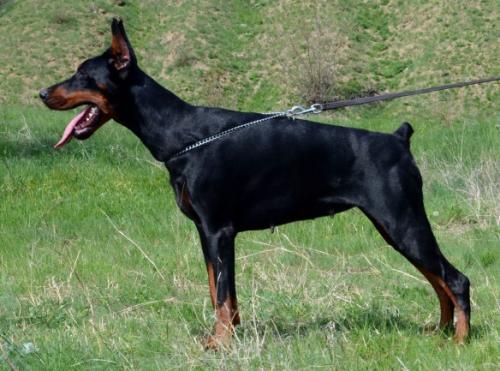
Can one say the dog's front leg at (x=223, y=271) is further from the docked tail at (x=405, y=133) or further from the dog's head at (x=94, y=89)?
the docked tail at (x=405, y=133)

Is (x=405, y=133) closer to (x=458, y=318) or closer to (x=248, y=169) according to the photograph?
(x=248, y=169)

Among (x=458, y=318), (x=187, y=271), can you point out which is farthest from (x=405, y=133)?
(x=187, y=271)

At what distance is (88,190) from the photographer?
11.8 m

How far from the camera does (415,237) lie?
5258 millimetres

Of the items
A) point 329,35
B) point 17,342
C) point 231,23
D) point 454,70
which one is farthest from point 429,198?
point 231,23

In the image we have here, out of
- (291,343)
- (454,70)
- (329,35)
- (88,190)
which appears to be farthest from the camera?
(329,35)

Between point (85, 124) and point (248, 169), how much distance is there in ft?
3.27

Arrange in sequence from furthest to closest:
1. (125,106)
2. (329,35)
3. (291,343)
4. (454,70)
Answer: (329,35), (454,70), (125,106), (291,343)

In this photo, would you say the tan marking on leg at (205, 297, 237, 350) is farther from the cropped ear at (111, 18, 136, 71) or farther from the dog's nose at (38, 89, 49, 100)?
the dog's nose at (38, 89, 49, 100)

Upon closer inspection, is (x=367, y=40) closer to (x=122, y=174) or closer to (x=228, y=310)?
(x=122, y=174)

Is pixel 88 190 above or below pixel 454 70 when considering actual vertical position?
above

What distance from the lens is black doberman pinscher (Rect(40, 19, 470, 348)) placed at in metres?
5.21

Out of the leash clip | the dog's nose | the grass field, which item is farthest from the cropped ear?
the grass field

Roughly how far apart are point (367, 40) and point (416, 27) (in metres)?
2.20
